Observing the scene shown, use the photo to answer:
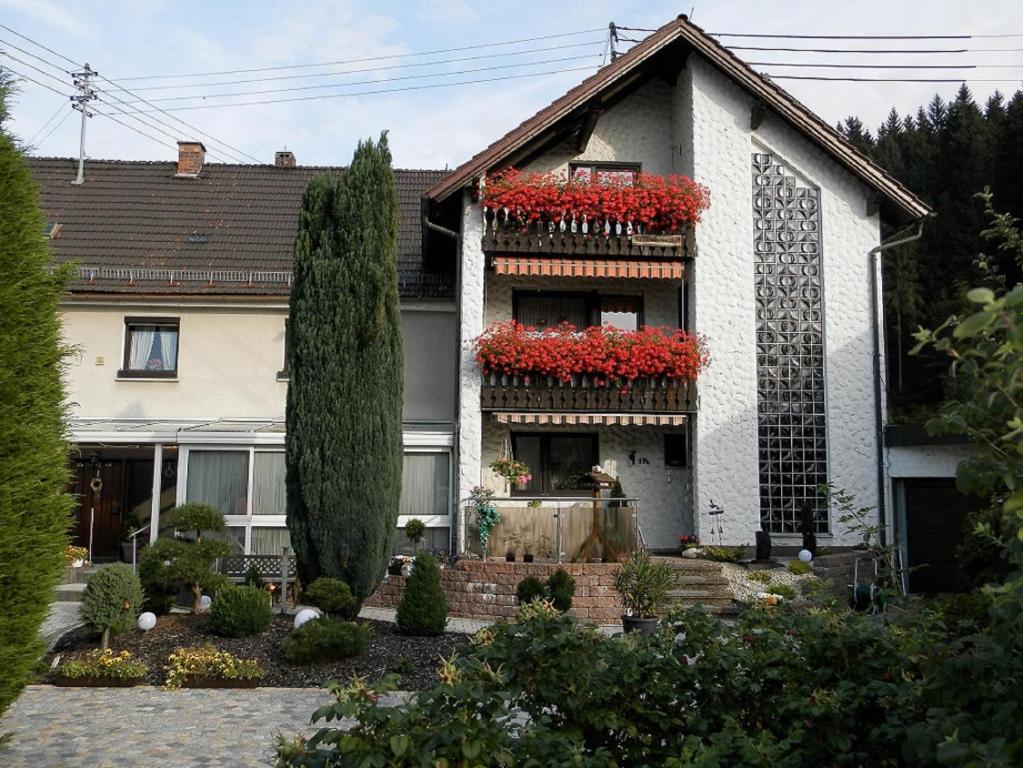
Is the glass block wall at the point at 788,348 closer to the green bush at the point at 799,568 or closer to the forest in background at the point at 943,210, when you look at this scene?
the green bush at the point at 799,568

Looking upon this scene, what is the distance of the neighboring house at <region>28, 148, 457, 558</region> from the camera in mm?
17469

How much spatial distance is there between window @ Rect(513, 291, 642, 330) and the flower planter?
11.7 metres

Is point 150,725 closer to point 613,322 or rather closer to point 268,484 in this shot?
point 268,484

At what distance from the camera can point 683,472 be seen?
62.4ft

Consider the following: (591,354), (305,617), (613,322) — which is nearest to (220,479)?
(305,617)

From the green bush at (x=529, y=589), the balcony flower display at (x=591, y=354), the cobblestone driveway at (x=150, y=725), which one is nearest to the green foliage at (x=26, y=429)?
the cobblestone driveway at (x=150, y=725)

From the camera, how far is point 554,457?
1930 centimetres

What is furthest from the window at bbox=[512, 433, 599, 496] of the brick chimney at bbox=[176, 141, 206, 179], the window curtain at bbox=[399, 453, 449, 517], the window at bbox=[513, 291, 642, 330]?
the brick chimney at bbox=[176, 141, 206, 179]

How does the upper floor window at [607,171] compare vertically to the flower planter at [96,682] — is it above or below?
above

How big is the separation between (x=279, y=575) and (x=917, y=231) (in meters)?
14.8

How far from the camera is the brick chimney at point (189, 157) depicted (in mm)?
24359

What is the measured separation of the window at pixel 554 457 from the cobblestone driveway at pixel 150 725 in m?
9.72

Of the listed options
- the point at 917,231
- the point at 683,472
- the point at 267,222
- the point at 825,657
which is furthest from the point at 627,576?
the point at 267,222

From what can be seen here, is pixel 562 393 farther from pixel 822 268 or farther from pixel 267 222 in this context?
pixel 267 222
